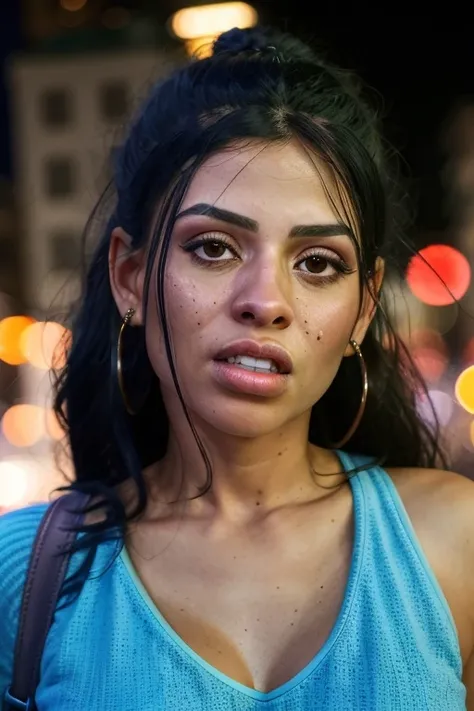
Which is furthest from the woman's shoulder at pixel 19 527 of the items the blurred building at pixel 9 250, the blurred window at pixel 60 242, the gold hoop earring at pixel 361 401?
the blurred window at pixel 60 242

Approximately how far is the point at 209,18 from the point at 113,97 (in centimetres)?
1303

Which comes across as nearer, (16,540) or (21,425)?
(16,540)

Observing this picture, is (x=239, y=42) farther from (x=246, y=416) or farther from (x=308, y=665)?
(x=308, y=665)

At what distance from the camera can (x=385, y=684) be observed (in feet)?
4.51

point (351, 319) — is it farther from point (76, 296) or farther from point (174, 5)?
point (174, 5)

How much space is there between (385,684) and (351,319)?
2.14 feet

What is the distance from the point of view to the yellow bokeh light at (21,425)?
11.7 m

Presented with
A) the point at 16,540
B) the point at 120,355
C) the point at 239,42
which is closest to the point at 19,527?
the point at 16,540

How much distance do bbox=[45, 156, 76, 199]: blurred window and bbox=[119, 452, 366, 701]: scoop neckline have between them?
2075 cm

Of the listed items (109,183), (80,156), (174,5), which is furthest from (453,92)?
(80,156)

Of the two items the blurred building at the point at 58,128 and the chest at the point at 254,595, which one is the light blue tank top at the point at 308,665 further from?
the blurred building at the point at 58,128

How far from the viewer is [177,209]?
1.55 metres

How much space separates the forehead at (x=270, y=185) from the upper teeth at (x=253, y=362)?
0.25 meters

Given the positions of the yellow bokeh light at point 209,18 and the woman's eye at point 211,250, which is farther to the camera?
the yellow bokeh light at point 209,18
